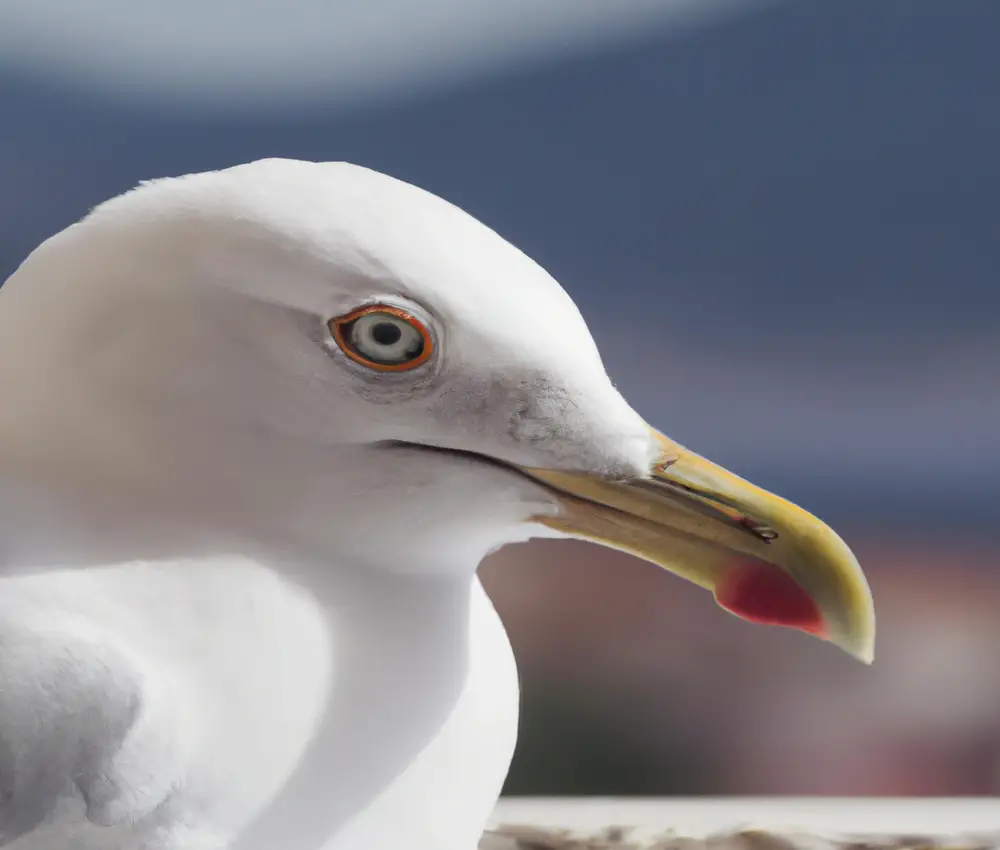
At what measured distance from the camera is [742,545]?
58cm

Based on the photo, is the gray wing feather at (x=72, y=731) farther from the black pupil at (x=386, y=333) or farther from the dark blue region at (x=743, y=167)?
the dark blue region at (x=743, y=167)

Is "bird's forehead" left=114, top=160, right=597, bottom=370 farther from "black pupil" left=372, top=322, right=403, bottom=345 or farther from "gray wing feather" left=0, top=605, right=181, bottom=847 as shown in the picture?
"gray wing feather" left=0, top=605, right=181, bottom=847

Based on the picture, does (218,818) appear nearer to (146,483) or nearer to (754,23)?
(146,483)

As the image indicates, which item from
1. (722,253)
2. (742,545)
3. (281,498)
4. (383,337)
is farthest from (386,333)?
(722,253)

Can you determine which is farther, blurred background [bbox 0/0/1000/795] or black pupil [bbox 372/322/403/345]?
blurred background [bbox 0/0/1000/795]

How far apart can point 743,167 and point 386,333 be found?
1030 millimetres

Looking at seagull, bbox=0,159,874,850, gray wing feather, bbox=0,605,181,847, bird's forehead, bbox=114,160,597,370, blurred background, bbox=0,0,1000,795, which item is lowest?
gray wing feather, bbox=0,605,181,847

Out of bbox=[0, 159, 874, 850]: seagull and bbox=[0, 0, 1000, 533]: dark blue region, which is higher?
bbox=[0, 0, 1000, 533]: dark blue region

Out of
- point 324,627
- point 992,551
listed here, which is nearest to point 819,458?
point 992,551

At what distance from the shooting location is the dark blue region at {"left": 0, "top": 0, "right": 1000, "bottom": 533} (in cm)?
141

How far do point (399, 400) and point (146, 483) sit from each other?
14cm

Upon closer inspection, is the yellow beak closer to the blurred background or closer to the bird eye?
the bird eye

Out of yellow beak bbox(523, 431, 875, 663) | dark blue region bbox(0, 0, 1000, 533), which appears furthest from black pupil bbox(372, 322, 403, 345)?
dark blue region bbox(0, 0, 1000, 533)

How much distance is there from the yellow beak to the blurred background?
Answer: 84 centimetres
